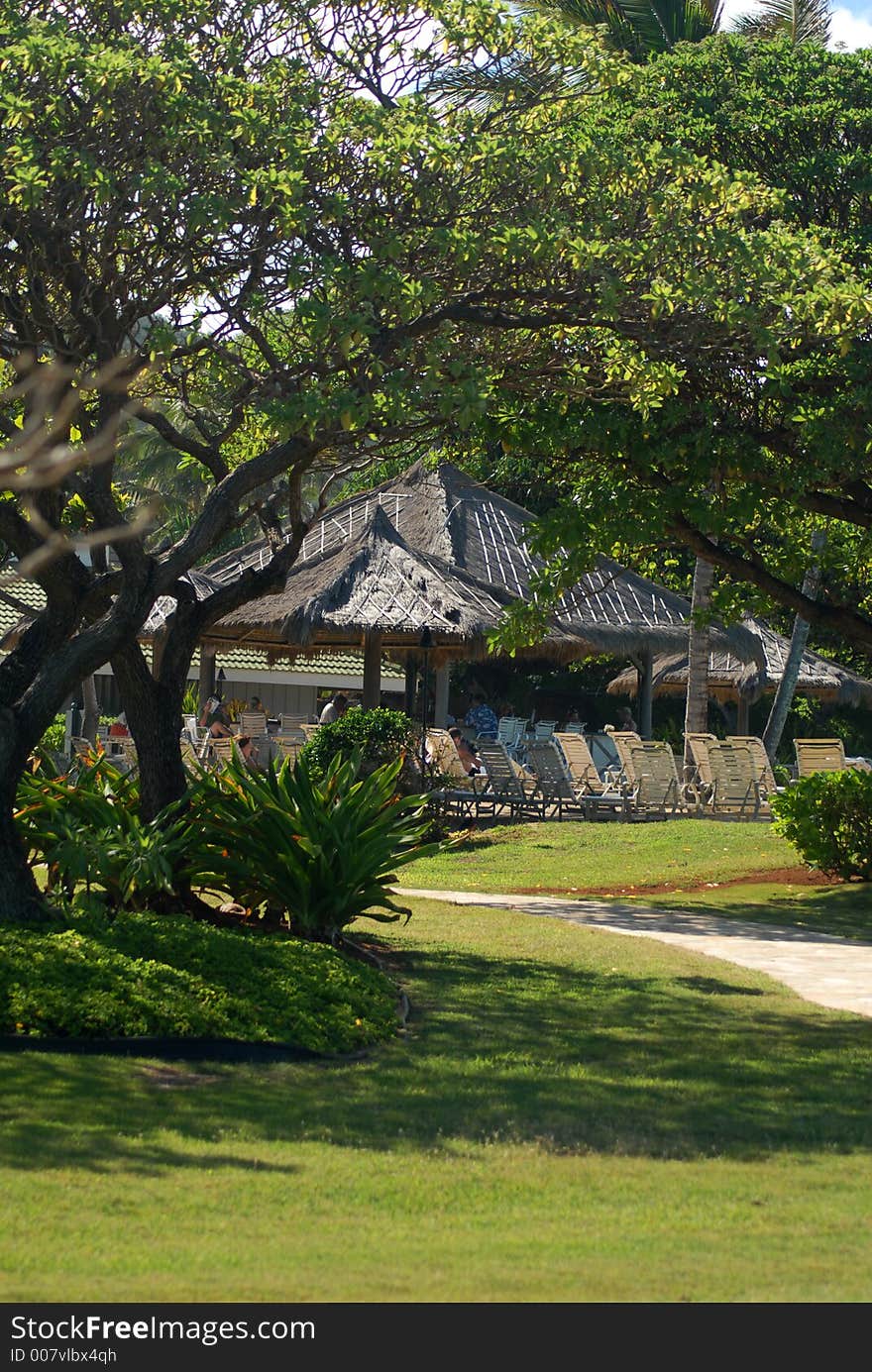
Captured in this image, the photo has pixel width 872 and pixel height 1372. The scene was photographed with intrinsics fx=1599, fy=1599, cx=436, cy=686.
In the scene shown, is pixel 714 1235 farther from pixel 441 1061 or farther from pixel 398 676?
pixel 398 676

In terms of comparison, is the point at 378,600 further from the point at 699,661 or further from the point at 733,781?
the point at 733,781

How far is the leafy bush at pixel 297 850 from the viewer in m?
10.2

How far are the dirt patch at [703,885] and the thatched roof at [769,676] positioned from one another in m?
15.4

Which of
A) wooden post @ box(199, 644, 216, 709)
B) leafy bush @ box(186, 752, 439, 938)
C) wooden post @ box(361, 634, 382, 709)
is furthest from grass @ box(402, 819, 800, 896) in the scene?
wooden post @ box(199, 644, 216, 709)

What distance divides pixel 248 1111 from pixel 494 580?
19.2m

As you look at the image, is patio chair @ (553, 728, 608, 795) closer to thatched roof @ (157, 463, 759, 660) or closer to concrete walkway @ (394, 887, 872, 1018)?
thatched roof @ (157, 463, 759, 660)

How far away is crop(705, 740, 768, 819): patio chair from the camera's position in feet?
72.6

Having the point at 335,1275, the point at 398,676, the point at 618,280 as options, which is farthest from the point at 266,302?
the point at 398,676

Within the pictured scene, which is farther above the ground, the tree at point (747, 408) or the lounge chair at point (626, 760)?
the tree at point (747, 408)

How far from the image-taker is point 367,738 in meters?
19.7

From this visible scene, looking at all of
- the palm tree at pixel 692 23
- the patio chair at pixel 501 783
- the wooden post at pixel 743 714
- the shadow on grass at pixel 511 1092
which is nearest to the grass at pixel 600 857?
the patio chair at pixel 501 783

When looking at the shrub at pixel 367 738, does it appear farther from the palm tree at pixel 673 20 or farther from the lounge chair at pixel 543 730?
the lounge chair at pixel 543 730

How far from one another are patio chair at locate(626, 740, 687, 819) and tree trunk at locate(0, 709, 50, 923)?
43.2 feet

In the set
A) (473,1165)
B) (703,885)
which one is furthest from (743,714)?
(473,1165)
